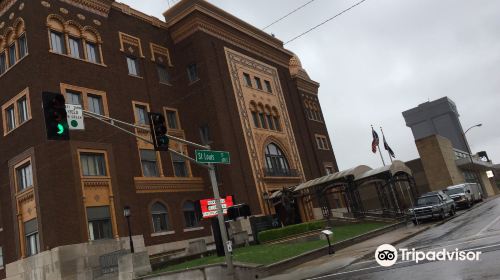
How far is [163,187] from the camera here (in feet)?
115

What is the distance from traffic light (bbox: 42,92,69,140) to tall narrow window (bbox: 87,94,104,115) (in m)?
20.8

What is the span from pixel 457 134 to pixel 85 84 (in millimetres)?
184850

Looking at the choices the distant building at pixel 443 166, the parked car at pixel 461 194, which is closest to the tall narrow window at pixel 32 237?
the parked car at pixel 461 194

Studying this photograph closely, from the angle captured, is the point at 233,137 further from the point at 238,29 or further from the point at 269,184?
the point at 238,29

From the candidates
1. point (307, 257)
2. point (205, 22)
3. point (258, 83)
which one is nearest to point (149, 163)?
point (205, 22)

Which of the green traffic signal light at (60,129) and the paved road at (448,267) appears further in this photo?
the green traffic signal light at (60,129)

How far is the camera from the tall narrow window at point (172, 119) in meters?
39.5

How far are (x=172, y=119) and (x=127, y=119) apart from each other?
5.86 m

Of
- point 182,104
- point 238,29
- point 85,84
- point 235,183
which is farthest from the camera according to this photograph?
point 238,29

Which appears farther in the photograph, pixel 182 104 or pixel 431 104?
pixel 431 104

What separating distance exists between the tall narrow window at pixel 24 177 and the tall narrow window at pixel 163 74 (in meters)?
13.9

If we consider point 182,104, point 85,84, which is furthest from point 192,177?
point 85,84

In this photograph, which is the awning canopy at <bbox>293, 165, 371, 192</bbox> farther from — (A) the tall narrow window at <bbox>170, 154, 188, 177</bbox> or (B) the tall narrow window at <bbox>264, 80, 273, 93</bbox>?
(B) the tall narrow window at <bbox>264, 80, 273, 93</bbox>

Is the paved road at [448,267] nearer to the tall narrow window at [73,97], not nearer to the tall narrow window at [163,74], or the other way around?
the tall narrow window at [73,97]
